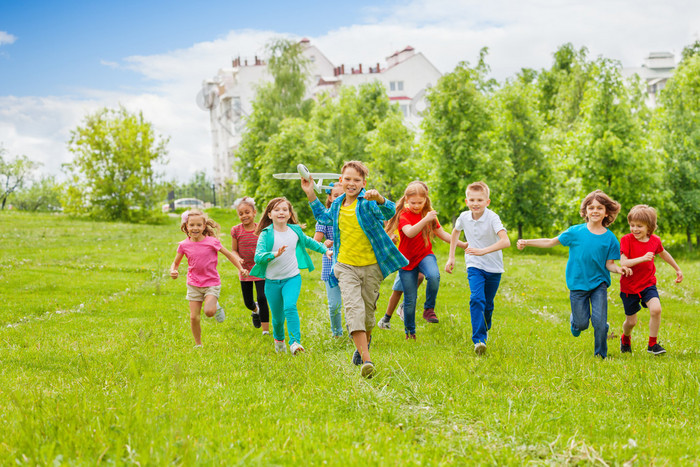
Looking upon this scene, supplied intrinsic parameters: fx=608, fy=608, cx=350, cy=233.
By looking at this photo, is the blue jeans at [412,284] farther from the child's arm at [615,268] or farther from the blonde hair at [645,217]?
the blonde hair at [645,217]

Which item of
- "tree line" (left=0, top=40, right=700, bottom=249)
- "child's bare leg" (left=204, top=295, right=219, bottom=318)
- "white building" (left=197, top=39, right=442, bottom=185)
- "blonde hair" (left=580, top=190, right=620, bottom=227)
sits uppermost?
"white building" (left=197, top=39, right=442, bottom=185)

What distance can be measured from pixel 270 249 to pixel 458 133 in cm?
2309

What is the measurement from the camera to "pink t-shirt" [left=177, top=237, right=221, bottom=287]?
8.33 metres

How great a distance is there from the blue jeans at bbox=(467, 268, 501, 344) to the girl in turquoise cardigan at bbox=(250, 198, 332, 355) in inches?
77.5

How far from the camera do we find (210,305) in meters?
8.21

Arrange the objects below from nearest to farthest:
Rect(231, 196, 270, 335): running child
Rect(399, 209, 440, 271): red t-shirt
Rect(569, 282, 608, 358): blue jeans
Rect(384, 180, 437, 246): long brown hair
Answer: Rect(569, 282, 608, 358): blue jeans → Rect(384, 180, 437, 246): long brown hair → Rect(399, 209, 440, 271): red t-shirt → Rect(231, 196, 270, 335): running child

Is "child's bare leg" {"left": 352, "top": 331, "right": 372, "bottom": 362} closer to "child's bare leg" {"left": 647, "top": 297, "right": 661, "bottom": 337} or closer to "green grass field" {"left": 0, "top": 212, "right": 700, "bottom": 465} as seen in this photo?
"green grass field" {"left": 0, "top": 212, "right": 700, "bottom": 465}

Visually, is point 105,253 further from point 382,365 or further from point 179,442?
point 179,442

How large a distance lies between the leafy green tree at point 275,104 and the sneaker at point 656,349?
34679 millimetres

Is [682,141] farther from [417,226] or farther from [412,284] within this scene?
[417,226]

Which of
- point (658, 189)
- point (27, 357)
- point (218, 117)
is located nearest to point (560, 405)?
point (27, 357)

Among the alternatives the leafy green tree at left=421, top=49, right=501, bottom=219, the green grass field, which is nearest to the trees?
the leafy green tree at left=421, top=49, right=501, bottom=219

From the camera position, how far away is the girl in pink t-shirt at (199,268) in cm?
827

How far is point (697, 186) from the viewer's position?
1291 inches
